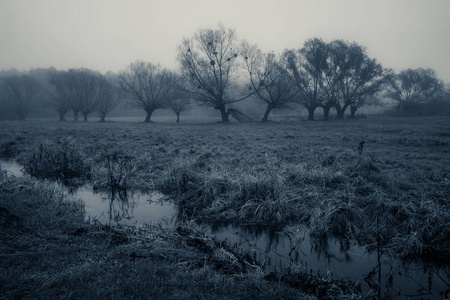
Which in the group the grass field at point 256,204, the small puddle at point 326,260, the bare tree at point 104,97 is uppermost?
the bare tree at point 104,97

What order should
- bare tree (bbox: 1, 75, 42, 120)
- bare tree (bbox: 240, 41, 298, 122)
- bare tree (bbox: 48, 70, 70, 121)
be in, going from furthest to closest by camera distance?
bare tree (bbox: 1, 75, 42, 120), bare tree (bbox: 48, 70, 70, 121), bare tree (bbox: 240, 41, 298, 122)

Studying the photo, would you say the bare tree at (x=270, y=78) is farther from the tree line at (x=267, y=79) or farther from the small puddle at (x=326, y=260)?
the small puddle at (x=326, y=260)

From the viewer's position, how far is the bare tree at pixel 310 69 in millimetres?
36719

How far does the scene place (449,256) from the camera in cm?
411

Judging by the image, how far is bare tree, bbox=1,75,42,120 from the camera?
57.3 meters

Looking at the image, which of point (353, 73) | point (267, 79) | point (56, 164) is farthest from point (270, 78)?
point (56, 164)

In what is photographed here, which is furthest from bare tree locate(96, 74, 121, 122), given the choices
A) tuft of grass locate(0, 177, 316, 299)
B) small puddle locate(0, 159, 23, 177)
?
tuft of grass locate(0, 177, 316, 299)

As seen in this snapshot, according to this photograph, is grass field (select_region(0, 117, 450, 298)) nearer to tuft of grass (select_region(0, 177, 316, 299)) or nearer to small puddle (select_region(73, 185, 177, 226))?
tuft of grass (select_region(0, 177, 316, 299))

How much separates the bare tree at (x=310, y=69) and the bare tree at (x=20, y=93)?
173ft

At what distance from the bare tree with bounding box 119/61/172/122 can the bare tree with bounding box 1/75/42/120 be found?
27053 millimetres

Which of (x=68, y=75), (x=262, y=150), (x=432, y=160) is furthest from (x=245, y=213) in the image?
(x=68, y=75)

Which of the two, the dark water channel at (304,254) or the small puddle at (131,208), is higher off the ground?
the small puddle at (131,208)

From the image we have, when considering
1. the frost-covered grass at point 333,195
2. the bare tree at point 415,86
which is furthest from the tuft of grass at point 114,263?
the bare tree at point 415,86

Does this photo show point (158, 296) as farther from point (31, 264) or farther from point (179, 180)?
point (179, 180)
